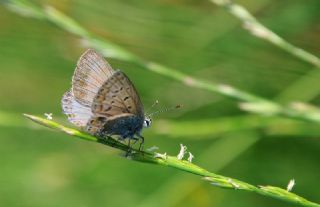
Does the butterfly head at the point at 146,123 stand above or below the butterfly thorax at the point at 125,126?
above

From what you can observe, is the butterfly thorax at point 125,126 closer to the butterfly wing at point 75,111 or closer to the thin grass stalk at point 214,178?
the butterfly wing at point 75,111

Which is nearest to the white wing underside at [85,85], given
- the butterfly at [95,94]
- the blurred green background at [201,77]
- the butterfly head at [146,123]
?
the butterfly at [95,94]

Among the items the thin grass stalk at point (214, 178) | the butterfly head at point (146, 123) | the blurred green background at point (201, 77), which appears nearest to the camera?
the thin grass stalk at point (214, 178)

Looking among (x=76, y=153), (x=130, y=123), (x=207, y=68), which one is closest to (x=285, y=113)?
(x=130, y=123)

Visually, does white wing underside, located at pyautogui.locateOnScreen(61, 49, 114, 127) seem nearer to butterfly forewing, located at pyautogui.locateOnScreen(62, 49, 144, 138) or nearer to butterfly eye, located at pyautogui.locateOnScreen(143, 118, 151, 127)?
butterfly forewing, located at pyautogui.locateOnScreen(62, 49, 144, 138)

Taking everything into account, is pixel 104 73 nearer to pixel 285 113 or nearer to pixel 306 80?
pixel 285 113

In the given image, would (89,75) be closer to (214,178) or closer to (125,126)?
(125,126)
